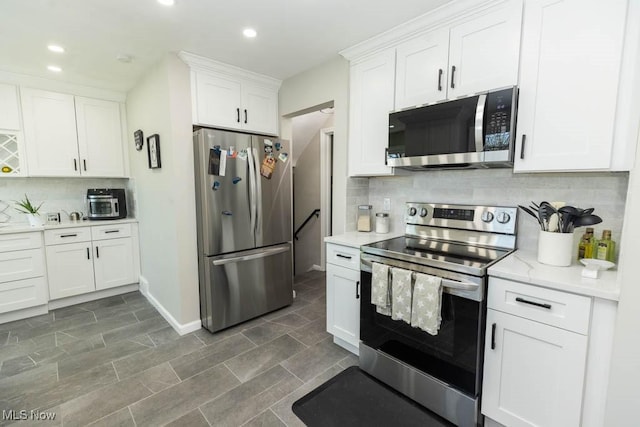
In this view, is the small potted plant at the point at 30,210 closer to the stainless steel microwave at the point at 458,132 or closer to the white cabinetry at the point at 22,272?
the white cabinetry at the point at 22,272

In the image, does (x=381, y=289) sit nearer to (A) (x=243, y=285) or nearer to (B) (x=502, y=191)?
(B) (x=502, y=191)

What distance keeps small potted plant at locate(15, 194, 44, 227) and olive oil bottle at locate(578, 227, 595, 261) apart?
4.76 metres

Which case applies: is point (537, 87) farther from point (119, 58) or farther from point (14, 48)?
point (14, 48)

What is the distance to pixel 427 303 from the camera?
162cm

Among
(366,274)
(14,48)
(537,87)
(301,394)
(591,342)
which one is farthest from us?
(14,48)

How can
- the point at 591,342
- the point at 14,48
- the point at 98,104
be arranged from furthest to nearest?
the point at 98,104 < the point at 14,48 < the point at 591,342

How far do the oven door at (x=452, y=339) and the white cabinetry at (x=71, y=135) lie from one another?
3.72m

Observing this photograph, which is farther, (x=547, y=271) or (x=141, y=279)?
(x=141, y=279)

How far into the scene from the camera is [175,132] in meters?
2.48

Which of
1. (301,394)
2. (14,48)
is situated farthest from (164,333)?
(14,48)

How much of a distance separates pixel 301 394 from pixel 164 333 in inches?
61.6

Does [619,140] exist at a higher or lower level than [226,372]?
higher

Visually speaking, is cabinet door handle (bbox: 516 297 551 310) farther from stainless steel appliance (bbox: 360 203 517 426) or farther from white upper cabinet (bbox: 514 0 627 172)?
white upper cabinet (bbox: 514 0 627 172)
